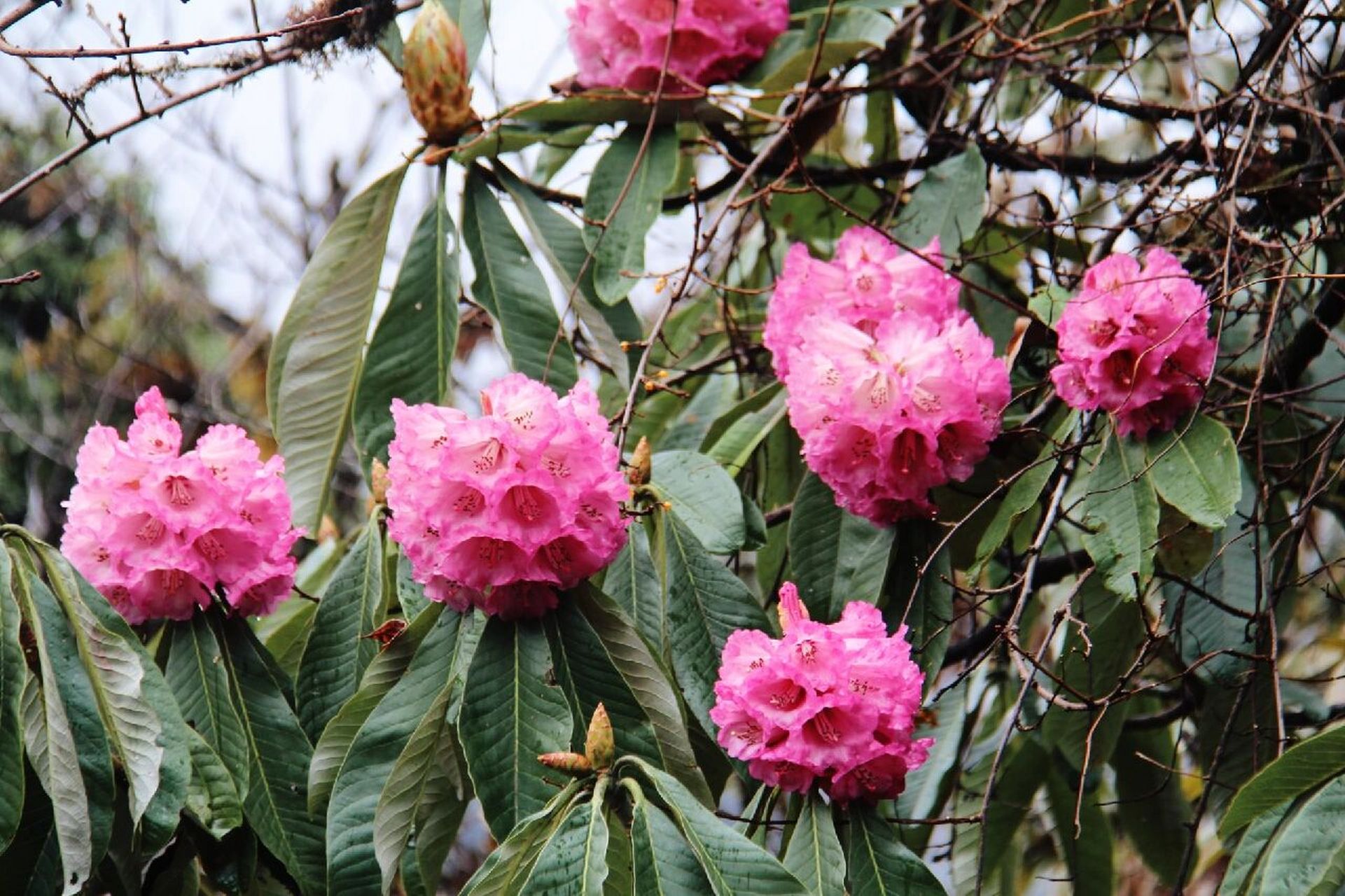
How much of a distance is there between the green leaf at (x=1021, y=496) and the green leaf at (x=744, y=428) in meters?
0.32

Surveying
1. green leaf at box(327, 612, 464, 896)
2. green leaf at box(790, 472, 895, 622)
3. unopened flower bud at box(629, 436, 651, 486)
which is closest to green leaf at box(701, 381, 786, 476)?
green leaf at box(790, 472, 895, 622)

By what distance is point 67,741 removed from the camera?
1.26 m

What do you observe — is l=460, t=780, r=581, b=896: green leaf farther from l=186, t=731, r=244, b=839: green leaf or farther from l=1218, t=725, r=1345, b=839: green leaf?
l=1218, t=725, r=1345, b=839: green leaf

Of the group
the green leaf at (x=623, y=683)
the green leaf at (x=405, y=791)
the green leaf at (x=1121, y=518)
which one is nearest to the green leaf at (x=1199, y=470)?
the green leaf at (x=1121, y=518)

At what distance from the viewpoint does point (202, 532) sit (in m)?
1.46

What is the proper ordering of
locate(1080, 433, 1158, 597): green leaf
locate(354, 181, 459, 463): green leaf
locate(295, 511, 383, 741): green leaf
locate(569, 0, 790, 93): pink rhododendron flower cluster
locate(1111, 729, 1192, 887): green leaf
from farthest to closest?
locate(1111, 729, 1192, 887): green leaf < locate(569, 0, 790, 93): pink rhododendron flower cluster < locate(354, 181, 459, 463): green leaf < locate(295, 511, 383, 741): green leaf < locate(1080, 433, 1158, 597): green leaf

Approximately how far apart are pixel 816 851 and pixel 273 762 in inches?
22.1

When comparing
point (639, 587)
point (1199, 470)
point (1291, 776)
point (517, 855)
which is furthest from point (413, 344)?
point (1291, 776)

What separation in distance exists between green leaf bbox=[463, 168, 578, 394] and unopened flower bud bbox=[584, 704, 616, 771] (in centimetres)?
58

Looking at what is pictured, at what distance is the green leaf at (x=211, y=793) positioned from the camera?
4.44ft

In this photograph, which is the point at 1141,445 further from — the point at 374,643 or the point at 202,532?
the point at 202,532

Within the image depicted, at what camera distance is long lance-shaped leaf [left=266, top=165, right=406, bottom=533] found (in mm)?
1768

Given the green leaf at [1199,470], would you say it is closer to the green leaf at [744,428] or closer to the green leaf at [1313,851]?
the green leaf at [1313,851]

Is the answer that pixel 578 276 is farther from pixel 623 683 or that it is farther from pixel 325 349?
pixel 623 683
